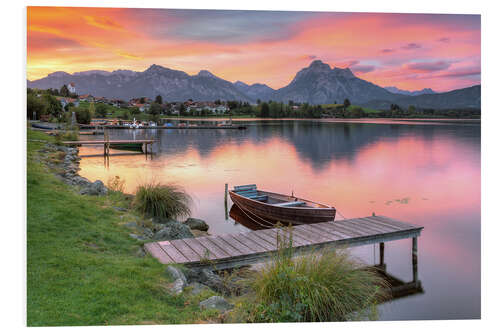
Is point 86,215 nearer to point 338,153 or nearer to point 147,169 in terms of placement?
point 147,169

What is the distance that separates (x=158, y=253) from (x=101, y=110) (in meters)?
63.8

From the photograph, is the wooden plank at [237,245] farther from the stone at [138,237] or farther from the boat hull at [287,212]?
the boat hull at [287,212]

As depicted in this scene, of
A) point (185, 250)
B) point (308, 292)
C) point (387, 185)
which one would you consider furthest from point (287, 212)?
point (387, 185)

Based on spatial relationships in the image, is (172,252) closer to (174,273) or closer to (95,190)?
(174,273)

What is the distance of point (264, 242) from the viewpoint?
19.7 ft

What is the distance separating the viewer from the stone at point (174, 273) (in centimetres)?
446

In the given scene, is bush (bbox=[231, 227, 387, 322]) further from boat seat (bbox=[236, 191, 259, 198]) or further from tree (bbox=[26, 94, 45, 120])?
tree (bbox=[26, 94, 45, 120])

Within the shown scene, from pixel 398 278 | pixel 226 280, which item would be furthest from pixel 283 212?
pixel 226 280

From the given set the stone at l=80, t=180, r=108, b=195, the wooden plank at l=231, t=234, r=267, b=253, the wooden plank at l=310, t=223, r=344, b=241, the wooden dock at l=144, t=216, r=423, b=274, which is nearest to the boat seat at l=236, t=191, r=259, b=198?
the stone at l=80, t=180, r=108, b=195

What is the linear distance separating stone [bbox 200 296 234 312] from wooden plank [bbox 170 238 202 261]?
126cm

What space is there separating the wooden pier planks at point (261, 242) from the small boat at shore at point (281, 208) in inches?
58.1

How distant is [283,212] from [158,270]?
516 centimetres

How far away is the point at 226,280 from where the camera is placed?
5164 mm

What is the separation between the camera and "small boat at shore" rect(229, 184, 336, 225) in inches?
350
